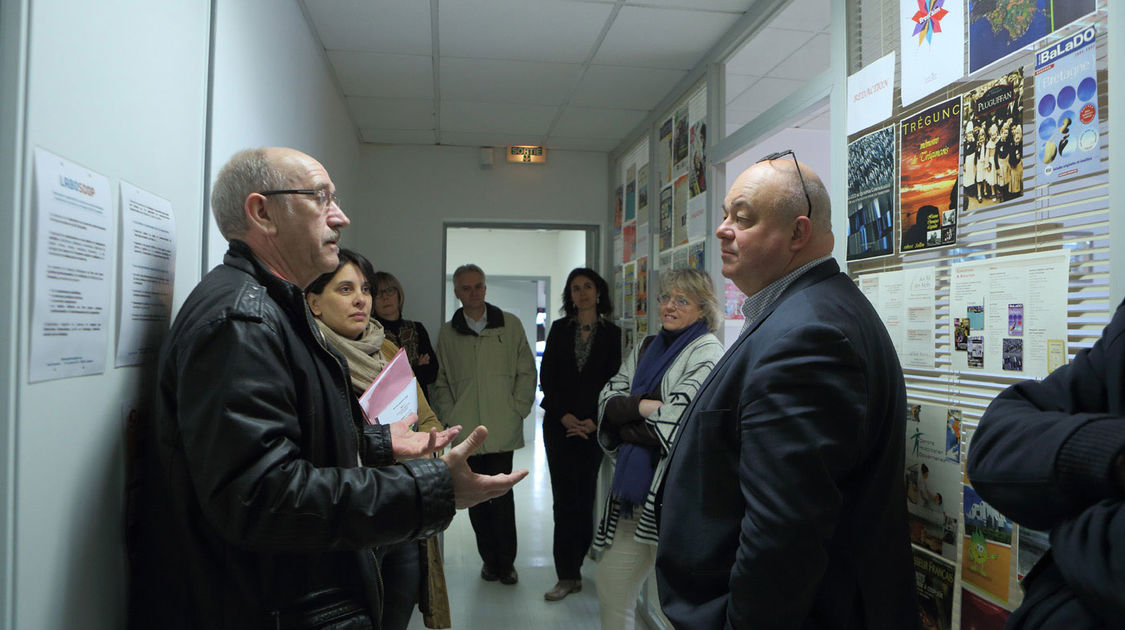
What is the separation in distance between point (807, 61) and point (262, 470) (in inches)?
123

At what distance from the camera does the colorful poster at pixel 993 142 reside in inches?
53.1

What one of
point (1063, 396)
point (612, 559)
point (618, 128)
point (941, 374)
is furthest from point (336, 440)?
point (618, 128)

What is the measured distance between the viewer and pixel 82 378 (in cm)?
102

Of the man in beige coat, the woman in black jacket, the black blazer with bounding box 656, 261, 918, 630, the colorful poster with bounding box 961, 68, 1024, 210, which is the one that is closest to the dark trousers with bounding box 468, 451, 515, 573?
the man in beige coat

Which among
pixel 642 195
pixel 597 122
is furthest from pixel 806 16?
pixel 597 122

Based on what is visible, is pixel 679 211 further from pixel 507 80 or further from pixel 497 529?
pixel 497 529

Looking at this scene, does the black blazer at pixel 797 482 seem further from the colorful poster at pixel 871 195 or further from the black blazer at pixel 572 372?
the black blazer at pixel 572 372

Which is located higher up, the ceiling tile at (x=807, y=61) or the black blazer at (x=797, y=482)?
the ceiling tile at (x=807, y=61)

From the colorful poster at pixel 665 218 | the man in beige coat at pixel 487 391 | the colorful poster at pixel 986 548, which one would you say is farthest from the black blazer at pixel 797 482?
the man in beige coat at pixel 487 391

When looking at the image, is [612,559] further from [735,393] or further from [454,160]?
[454,160]

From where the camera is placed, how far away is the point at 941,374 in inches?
61.6

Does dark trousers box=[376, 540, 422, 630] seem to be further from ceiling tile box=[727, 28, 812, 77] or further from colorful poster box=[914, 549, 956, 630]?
ceiling tile box=[727, 28, 812, 77]

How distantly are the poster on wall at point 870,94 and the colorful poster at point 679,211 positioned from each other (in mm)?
1477

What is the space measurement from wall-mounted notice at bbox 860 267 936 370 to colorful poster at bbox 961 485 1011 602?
1.08 ft
